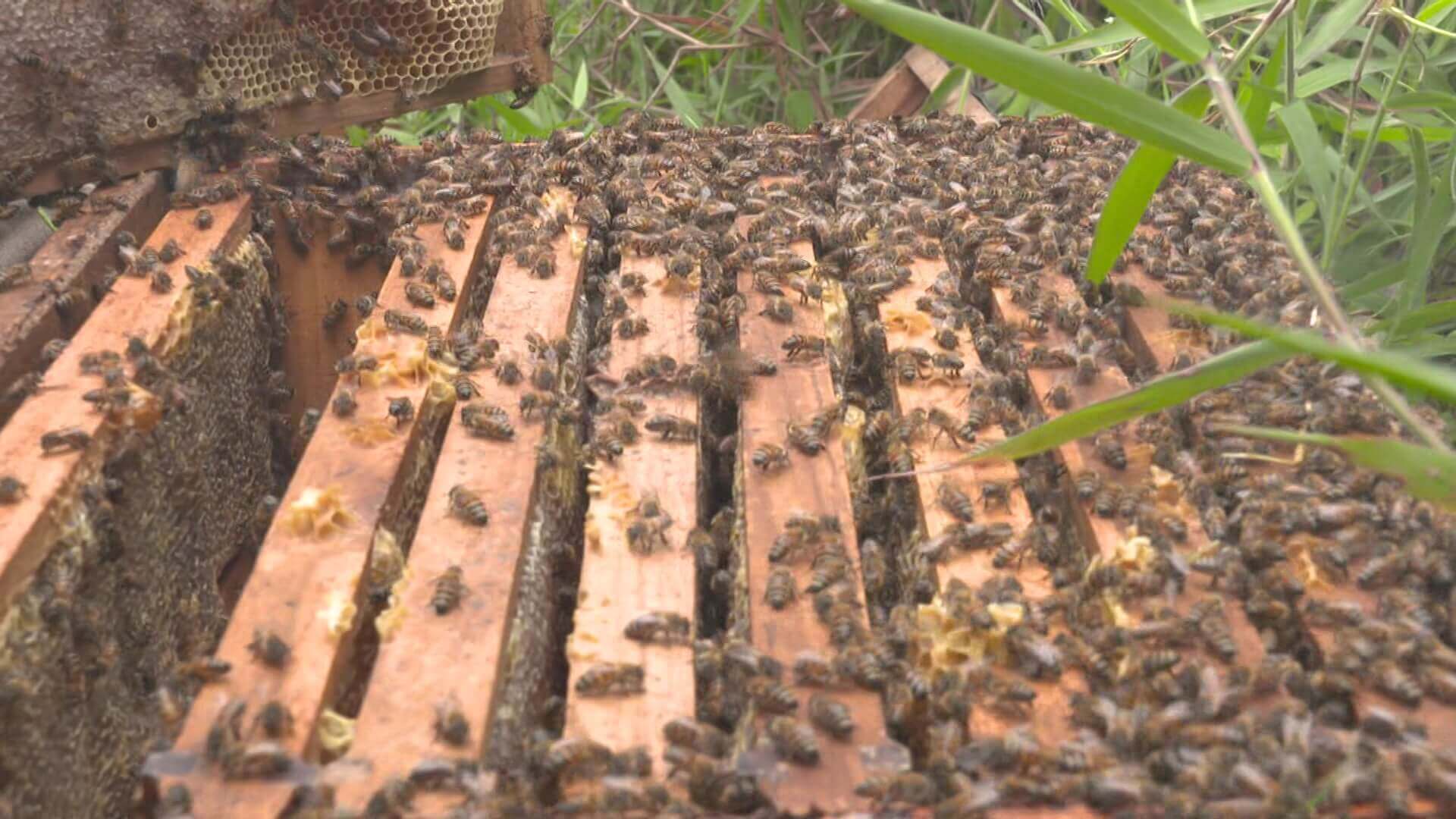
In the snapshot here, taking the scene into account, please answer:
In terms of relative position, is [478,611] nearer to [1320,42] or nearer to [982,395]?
[982,395]

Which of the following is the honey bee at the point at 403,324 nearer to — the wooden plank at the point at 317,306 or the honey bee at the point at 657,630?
the wooden plank at the point at 317,306

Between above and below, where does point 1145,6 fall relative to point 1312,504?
above

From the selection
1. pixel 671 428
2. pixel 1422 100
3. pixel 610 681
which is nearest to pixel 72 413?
pixel 671 428

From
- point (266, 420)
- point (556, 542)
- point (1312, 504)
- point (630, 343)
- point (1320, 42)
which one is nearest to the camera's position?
point (1312, 504)

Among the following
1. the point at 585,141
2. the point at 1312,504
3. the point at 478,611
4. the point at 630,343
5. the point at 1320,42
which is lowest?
the point at 478,611

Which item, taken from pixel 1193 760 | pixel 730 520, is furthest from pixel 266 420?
pixel 1193 760

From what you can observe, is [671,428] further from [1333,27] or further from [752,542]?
[1333,27]
